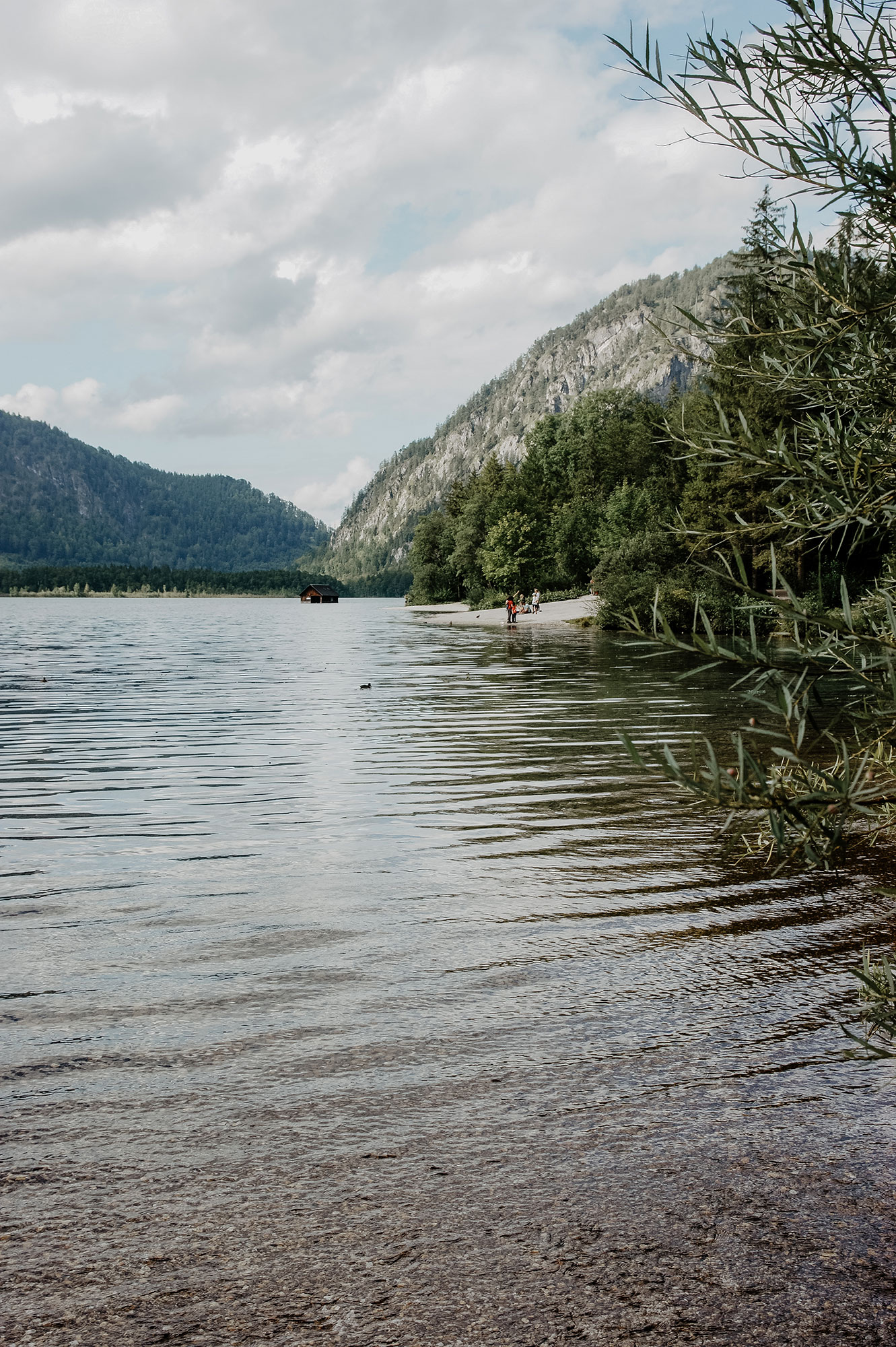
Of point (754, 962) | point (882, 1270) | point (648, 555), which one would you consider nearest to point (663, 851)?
point (754, 962)

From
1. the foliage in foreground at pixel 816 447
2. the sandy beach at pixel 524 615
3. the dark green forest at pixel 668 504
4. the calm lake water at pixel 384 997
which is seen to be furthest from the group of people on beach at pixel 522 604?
the foliage in foreground at pixel 816 447

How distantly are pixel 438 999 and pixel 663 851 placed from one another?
4636 millimetres

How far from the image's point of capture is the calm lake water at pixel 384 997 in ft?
14.9

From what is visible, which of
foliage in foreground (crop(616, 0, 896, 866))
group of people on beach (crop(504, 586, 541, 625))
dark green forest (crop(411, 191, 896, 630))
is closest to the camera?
foliage in foreground (crop(616, 0, 896, 866))

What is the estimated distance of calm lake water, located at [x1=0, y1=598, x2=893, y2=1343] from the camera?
454cm

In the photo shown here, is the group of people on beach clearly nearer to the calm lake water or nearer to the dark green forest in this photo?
the dark green forest

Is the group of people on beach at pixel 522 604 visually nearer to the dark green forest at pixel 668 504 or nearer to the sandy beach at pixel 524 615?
the sandy beach at pixel 524 615

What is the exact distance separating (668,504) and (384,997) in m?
60.0

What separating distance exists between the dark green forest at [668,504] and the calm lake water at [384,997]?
2480mm

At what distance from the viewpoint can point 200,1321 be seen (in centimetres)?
348

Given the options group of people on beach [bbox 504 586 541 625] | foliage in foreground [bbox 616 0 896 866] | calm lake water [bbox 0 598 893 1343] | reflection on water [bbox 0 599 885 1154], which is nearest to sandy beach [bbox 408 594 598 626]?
group of people on beach [bbox 504 586 541 625]

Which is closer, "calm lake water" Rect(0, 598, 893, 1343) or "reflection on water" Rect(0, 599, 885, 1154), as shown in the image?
"calm lake water" Rect(0, 598, 893, 1343)

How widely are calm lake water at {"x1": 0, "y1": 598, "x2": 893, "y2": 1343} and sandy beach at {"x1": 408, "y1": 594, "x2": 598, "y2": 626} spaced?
60.4m

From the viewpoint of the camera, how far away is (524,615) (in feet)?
317
